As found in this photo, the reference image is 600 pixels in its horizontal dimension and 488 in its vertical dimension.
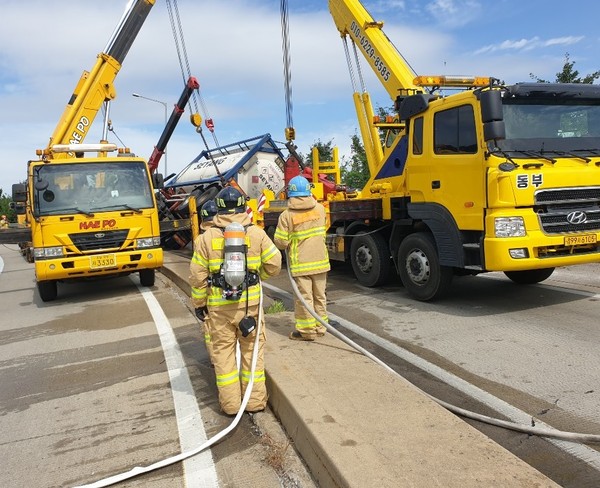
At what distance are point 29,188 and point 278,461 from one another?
24.0ft

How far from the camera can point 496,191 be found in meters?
5.39

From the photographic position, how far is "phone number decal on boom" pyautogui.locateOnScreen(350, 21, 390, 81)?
884 cm

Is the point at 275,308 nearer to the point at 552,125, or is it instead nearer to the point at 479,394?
the point at 479,394

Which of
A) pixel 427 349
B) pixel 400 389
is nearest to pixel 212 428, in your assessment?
pixel 400 389

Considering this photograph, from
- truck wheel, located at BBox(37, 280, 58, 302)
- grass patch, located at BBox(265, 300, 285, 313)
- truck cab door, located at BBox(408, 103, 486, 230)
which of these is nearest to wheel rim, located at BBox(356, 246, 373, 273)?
truck cab door, located at BBox(408, 103, 486, 230)

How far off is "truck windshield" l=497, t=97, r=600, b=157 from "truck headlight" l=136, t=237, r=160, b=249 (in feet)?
19.0

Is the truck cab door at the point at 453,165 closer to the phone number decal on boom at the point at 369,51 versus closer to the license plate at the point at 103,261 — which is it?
the phone number decal on boom at the point at 369,51

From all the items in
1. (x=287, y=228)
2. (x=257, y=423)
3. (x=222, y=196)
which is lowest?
(x=257, y=423)

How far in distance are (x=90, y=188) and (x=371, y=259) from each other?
16.3ft

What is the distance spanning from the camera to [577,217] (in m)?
5.64

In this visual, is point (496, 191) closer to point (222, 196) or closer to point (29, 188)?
point (222, 196)

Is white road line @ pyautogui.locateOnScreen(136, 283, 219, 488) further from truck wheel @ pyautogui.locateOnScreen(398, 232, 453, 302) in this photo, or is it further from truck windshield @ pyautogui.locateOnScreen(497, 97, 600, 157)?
truck windshield @ pyautogui.locateOnScreen(497, 97, 600, 157)

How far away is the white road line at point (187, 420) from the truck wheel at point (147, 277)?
3603 mm

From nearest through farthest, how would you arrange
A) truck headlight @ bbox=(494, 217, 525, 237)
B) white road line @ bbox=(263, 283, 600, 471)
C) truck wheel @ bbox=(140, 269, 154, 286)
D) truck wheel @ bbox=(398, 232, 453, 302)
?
white road line @ bbox=(263, 283, 600, 471)
truck headlight @ bbox=(494, 217, 525, 237)
truck wheel @ bbox=(398, 232, 453, 302)
truck wheel @ bbox=(140, 269, 154, 286)
